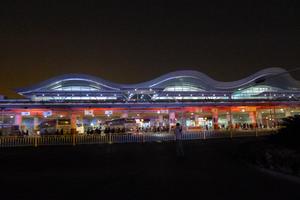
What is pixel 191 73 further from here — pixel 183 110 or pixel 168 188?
pixel 168 188

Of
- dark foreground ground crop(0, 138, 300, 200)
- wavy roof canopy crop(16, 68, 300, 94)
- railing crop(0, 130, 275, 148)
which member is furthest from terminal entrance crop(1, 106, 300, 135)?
dark foreground ground crop(0, 138, 300, 200)

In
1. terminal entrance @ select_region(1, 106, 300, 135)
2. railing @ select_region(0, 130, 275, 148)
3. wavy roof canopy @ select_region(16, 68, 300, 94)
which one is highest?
wavy roof canopy @ select_region(16, 68, 300, 94)

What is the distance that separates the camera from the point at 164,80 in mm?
54969

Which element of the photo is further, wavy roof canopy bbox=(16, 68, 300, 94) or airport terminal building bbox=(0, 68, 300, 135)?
wavy roof canopy bbox=(16, 68, 300, 94)

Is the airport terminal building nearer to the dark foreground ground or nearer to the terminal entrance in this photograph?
the terminal entrance

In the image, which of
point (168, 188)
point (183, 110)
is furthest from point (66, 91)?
point (168, 188)

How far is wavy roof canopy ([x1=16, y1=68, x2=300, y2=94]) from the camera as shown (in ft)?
164

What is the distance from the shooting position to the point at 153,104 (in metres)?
39.2

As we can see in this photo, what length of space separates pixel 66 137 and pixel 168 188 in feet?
58.8

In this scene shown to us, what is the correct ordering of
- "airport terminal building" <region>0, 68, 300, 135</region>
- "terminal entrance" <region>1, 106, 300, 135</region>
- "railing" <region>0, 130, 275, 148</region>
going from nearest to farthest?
"railing" <region>0, 130, 275, 148</region>, "terminal entrance" <region>1, 106, 300, 135</region>, "airport terminal building" <region>0, 68, 300, 135</region>

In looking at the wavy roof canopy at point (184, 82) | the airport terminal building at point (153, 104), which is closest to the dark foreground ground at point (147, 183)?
the airport terminal building at point (153, 104)

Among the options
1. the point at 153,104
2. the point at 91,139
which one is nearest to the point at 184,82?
the point at 153,104

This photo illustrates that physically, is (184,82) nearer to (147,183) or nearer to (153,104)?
(153,104)

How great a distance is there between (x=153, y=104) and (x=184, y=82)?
21.3 m
